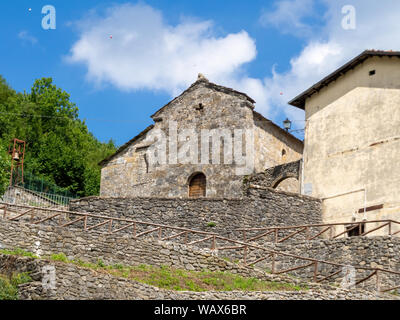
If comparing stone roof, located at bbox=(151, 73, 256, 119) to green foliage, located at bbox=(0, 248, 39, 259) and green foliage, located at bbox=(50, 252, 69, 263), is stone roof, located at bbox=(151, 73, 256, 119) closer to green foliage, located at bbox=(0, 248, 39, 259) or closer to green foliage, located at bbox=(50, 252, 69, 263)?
green foliage, located at bbox=(50, 252, 69, 263)

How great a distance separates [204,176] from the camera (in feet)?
111

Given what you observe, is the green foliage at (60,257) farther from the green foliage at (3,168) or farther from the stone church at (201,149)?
the stone church at (201,149)

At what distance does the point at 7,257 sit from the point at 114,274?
→ 109 inches

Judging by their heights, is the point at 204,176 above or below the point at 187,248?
above

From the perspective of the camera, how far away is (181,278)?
2027cm

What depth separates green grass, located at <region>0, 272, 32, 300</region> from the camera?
17.0 m

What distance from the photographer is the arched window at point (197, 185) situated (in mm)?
33719

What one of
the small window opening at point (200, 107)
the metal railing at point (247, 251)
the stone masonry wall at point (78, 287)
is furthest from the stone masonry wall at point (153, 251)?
the small window opening at point (200, 107)

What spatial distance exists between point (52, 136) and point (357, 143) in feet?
76.6

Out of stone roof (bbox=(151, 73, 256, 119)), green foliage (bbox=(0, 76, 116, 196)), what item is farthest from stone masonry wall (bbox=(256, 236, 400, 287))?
green foliage (bbox=(0, 76, 116, 196))

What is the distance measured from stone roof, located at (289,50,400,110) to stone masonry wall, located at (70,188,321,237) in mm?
5039
